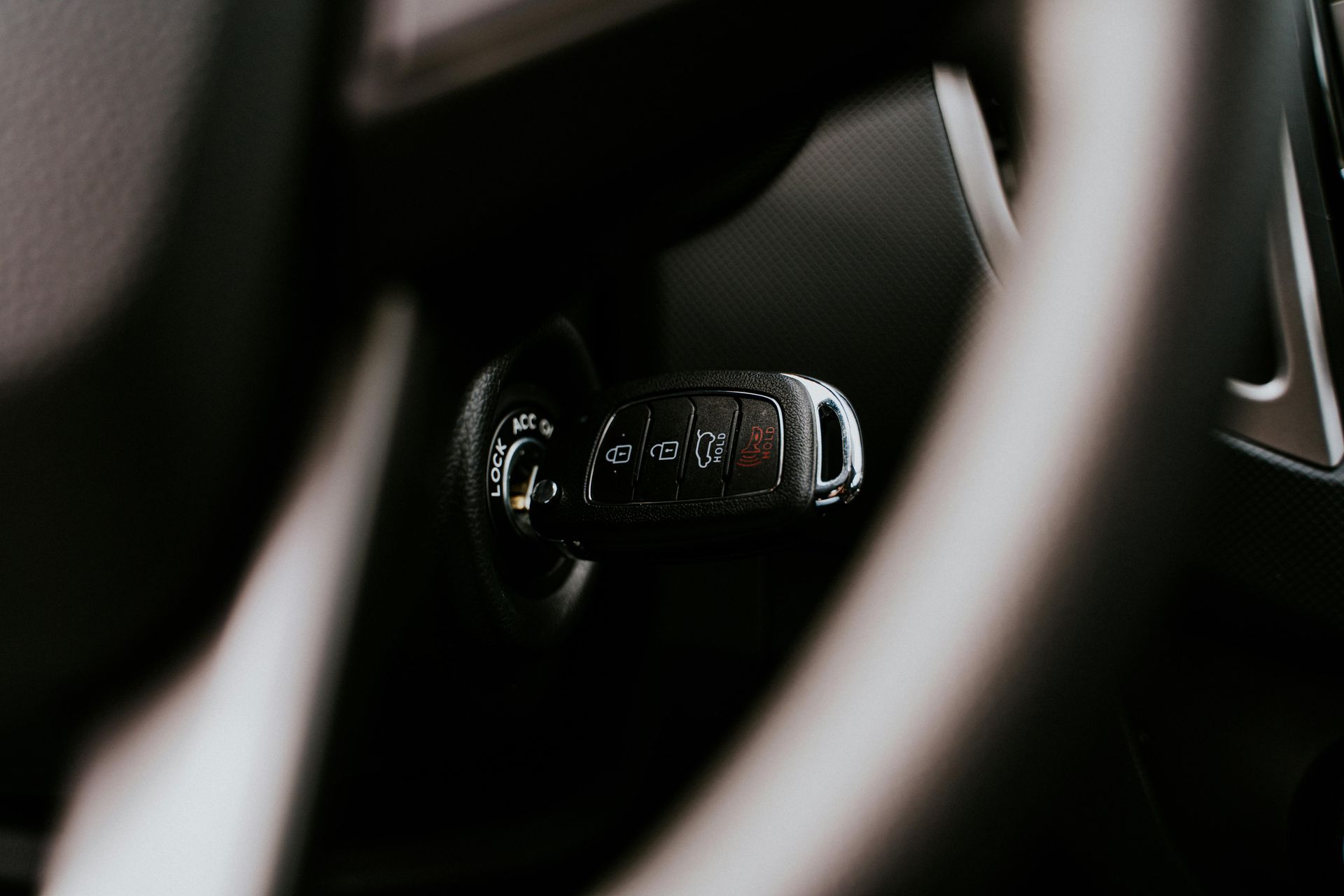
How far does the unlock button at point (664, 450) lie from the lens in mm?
465

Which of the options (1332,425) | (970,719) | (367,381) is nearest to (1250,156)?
(970,719)

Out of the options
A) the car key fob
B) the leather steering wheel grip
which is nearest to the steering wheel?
the leather steering wheel grip

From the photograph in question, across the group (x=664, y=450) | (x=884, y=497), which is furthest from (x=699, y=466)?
(x=884, y=497)

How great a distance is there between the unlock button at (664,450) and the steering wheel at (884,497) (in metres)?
0.13

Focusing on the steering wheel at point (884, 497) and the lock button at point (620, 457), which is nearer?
the steering wheel at point (884, 497)

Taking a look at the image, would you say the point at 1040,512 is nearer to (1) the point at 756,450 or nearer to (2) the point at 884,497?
(2) the point at 884,497

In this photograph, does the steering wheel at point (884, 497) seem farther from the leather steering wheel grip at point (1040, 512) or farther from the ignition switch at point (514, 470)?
the ignition switch at point (514, 470)

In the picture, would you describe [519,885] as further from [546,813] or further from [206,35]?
[206,35]

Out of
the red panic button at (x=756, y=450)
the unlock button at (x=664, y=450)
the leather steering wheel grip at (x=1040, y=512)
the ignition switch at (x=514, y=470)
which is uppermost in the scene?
Result: the ignition switch at (x=514, y=470)

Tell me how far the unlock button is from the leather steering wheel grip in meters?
0.17

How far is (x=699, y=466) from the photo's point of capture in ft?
1.52

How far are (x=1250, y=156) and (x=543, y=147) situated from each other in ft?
0.79

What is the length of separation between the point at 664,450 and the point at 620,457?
3cm

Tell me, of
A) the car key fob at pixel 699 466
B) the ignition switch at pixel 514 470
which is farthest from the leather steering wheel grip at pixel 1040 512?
the ignition switch at pixel 514 470
